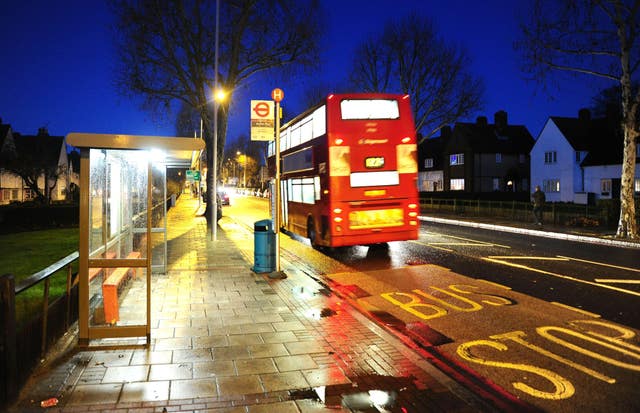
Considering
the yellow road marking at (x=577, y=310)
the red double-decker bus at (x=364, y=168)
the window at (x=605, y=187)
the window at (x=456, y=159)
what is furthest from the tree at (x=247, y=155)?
the yellow road marking at (x=577, y=310)

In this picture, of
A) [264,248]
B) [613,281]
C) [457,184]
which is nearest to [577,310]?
[613,281]

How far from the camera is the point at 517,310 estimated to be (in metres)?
7.98

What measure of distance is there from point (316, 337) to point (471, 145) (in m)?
51.4

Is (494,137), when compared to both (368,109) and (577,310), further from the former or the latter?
(577,310)

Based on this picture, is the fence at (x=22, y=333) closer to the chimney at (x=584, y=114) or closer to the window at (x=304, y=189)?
the window at (x=304, y=189)

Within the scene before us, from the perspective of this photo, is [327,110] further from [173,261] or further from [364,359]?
[364,359]

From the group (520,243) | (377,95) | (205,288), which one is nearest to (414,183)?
(377,95)

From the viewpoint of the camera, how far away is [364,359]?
5.71 meters

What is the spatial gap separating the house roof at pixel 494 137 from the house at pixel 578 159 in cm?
699

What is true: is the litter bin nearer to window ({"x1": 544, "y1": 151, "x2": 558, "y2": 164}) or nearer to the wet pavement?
the wet pavement

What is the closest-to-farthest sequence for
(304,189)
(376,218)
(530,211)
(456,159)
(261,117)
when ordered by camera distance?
(261,117), (376,218), (304,189), (530,211), (456,159)

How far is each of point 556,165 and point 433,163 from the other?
2064 centimetres

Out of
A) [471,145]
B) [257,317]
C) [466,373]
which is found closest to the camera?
[466,373]

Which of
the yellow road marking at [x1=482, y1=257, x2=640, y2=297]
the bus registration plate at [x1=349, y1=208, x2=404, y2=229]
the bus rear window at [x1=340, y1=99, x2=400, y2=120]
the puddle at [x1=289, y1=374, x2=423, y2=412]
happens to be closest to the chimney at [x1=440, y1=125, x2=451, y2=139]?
the bus registration plate at [x1=349, y1=208, x2=404, y2=229]
